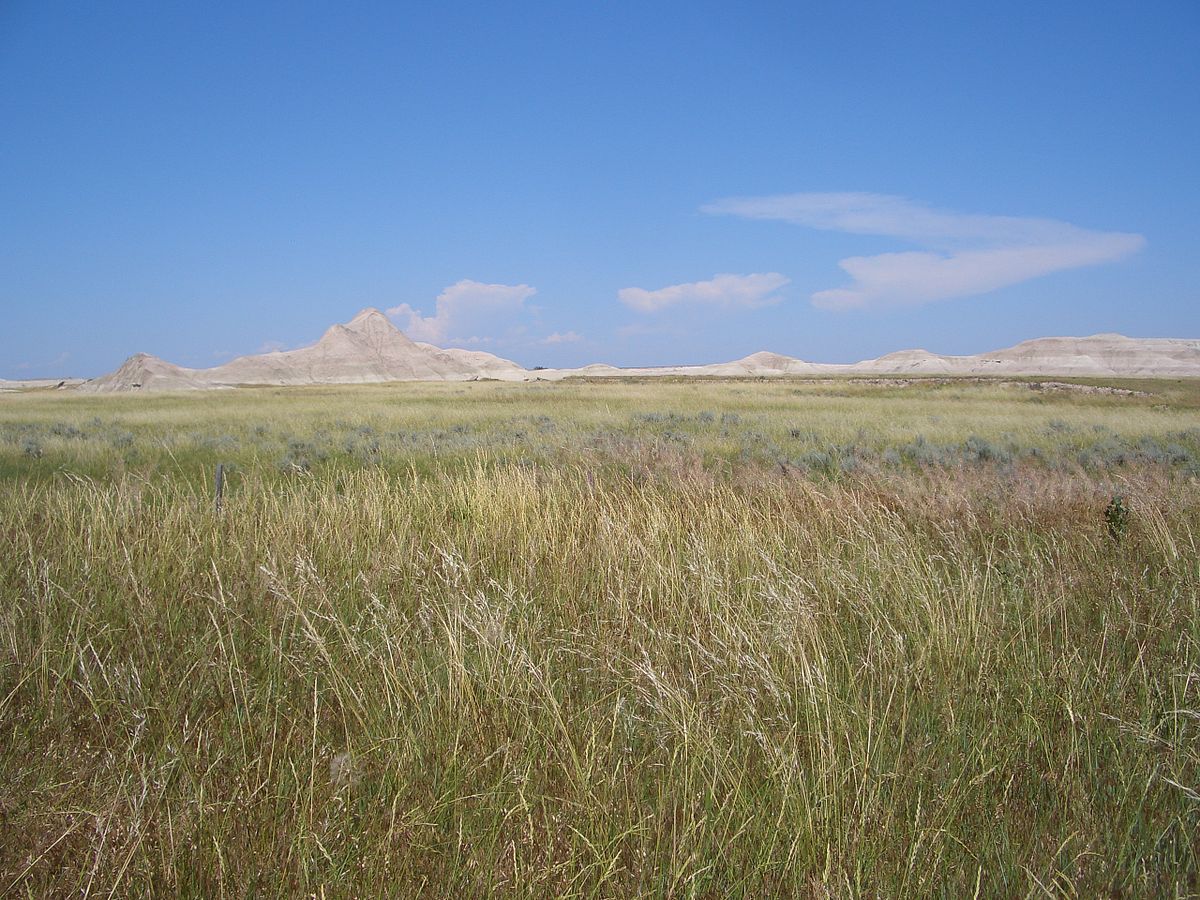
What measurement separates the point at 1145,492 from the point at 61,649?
350 inches

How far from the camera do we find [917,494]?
733 cm

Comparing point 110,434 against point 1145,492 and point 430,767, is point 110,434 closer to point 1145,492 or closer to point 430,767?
point 430,767

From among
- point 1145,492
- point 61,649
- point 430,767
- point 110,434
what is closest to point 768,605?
point 430,767

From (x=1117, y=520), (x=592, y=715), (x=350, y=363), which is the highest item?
(x=350, y=363)

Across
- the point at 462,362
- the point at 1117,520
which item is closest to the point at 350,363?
the point at 462,362

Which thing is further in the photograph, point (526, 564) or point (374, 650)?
point (526, 564)

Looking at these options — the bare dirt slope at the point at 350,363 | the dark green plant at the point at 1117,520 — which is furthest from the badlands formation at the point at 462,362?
the dark green plant at the point at 1117,520

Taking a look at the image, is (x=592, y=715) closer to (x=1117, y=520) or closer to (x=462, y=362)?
(x=1117, y=520)

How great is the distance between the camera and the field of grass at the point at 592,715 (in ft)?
6.55

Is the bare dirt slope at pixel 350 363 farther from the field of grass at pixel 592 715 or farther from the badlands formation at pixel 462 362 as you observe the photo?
the field of grass at pixel 592 715

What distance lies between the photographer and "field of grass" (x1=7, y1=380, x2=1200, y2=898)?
200 centimetres

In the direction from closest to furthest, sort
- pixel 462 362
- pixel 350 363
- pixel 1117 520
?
1. pixel 1117 520
2. pixel 350 363
3. pixel 462 362

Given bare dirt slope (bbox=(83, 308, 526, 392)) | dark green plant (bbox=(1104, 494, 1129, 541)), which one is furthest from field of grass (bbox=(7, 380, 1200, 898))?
bare dirt slope (bbox=(83, 308, 526, 392))

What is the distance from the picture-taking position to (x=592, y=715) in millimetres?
2758
